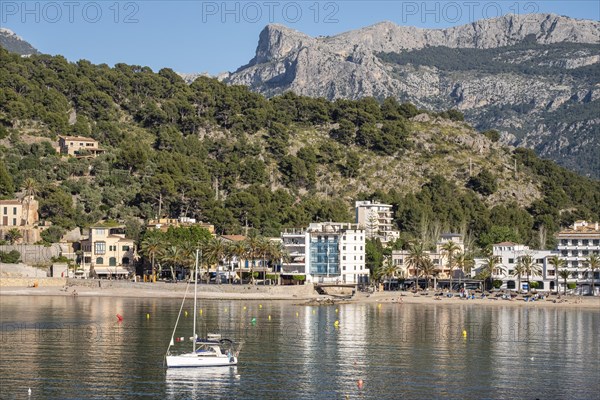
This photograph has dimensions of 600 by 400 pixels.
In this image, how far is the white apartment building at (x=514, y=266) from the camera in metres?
144

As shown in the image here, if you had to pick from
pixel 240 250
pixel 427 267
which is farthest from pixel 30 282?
pixel 427 267

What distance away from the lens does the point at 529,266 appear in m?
142

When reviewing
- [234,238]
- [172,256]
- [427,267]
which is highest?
[234,238]

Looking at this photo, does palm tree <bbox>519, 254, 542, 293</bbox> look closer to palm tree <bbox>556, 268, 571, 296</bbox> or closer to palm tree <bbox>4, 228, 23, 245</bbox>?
palm tree <bbox>556, 268, 571, 296</bbox>

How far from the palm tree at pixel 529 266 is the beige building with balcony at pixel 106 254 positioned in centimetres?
5902

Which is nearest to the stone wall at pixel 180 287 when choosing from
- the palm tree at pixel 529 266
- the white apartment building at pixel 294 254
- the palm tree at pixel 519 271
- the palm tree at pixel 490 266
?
the white apartment building at pixel 294 254

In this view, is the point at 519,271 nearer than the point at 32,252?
Yes

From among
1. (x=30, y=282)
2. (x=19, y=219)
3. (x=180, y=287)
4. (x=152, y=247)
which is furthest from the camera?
(x=19, y=219)

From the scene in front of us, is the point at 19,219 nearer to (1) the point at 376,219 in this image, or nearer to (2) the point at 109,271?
(2) the point at 109,271

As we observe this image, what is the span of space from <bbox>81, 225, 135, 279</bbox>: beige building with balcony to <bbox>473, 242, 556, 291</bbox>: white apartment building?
5361cm

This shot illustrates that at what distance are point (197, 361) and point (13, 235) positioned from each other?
87.8m

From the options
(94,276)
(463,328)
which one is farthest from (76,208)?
(463,328)

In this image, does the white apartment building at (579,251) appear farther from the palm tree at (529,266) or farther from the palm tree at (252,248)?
the palm tree at (252,248)

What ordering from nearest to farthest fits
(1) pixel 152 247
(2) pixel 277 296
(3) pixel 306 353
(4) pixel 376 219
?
(3) pixel 306 353 → (2) pixel 277 296 → (1) pixel 152 247 → (4) pixel 376 219
